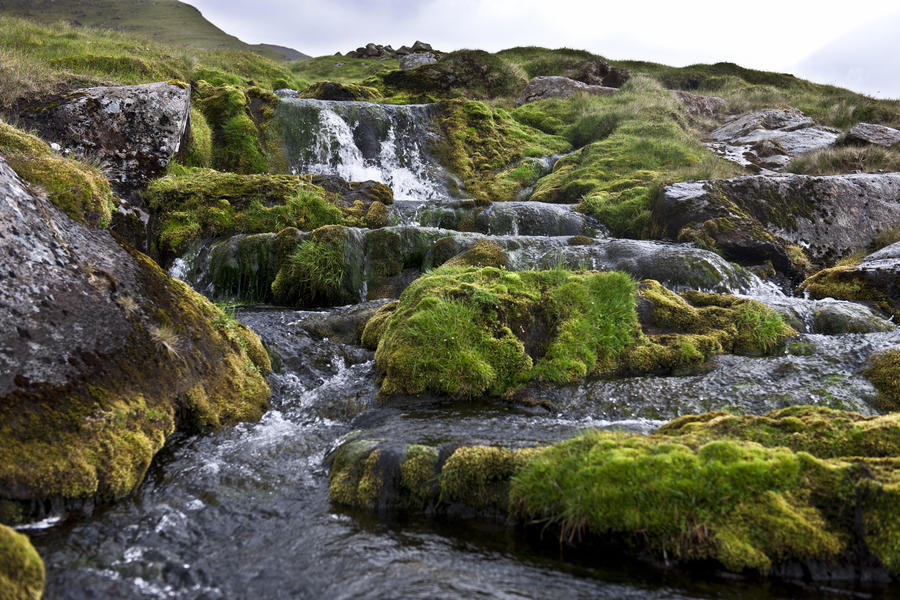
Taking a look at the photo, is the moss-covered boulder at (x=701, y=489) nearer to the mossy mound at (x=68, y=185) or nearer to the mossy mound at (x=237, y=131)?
the mossy mound at (x=68, y=185)

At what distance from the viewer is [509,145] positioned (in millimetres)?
25578

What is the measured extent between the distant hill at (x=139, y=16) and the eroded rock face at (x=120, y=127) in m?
72.7

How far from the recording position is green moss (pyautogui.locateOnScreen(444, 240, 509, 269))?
11.6 meters

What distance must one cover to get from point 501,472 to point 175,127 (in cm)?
1476

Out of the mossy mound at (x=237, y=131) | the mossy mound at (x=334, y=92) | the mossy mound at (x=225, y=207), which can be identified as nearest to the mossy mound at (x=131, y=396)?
the mossy mound at (x=225, y=207)

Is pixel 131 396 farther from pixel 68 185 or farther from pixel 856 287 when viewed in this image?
pixel 856 287

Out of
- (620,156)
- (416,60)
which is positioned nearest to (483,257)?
(620,156)

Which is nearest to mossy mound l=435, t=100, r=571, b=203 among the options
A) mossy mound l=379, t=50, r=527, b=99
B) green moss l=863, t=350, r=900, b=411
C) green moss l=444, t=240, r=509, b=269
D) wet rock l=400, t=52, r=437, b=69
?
mossy mound l=379, t=50, r=527, b=99

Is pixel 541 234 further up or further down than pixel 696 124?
further down

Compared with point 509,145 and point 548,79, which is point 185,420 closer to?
point 509,145

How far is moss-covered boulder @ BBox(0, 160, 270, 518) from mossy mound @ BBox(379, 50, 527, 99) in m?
29.7

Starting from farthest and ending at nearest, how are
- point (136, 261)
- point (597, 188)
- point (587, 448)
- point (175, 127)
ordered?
point (597, 188) → point (175, 127) → point (136, 261) → point (587, 448)

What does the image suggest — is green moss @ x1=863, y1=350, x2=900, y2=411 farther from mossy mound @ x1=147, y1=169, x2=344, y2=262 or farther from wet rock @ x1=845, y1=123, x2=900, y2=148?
wet rock @ x1=845, y1=123, x2=900, y2=148

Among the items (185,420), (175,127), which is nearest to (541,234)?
(175,127)
